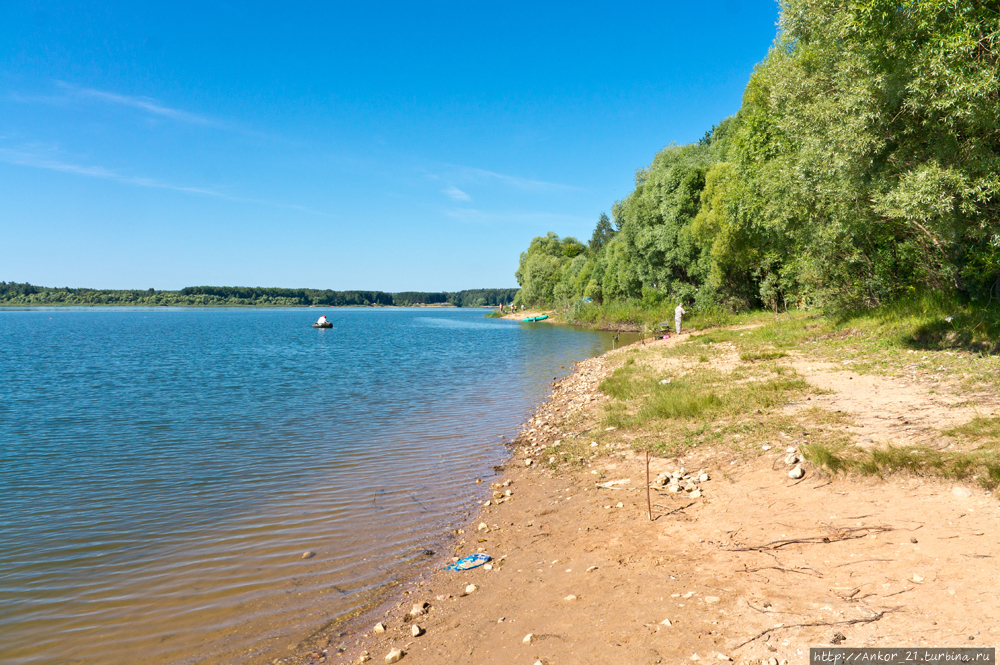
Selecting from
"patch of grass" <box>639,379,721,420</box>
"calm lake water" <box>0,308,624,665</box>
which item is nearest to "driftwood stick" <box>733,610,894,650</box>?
"calm lake water" <box>0,308,624,665</box>

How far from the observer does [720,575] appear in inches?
253

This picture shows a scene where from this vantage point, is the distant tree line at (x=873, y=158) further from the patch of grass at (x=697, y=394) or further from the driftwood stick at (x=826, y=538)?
the driftwood stick at (x=826, y=538)

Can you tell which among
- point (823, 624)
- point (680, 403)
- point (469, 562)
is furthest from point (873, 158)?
point (469, 562)

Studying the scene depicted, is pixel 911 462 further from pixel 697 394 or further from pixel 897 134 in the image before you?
pixel 897 134

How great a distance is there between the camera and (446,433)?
58.1ft

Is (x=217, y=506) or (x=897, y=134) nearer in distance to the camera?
(x=217, y=506)

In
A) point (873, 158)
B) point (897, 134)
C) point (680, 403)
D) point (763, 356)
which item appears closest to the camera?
point (680, 403)

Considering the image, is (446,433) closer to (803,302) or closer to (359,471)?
(359,471)

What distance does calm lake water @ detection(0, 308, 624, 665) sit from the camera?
7414mm

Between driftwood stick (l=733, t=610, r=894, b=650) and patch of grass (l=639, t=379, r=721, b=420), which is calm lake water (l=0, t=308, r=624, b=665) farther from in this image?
driftwood stick (l=733, t=610, r=894, b=650)

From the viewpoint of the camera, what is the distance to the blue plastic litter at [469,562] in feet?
27.2

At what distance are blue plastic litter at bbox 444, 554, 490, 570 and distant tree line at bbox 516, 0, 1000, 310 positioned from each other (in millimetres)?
14317

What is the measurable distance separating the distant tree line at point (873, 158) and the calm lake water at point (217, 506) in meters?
Result: 13.7

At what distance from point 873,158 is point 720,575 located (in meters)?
16.0
